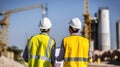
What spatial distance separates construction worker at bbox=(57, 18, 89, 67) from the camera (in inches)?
203

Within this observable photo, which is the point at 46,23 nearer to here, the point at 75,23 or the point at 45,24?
the point at 45,24

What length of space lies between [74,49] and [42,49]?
0.48m

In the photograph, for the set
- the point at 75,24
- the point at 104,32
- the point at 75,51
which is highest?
the point at 75,24

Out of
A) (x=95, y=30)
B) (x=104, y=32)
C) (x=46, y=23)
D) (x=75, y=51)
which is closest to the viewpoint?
(x=75, y=51)

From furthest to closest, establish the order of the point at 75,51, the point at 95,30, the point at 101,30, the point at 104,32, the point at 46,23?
the point at 95,30
the point at 101,30
the point at 104,32
the point at 46,23
the point at 75,51

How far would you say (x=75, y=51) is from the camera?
17.1ft

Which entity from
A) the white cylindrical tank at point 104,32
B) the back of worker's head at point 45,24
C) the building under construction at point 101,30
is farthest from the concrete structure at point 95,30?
the back of worker's head at point 45,24

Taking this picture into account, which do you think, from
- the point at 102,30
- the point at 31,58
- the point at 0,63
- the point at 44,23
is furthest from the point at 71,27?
the point at 102,30

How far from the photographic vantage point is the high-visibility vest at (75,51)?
5.14 metres

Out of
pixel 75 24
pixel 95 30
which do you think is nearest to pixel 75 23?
pixel 75 24

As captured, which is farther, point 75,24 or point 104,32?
point 104,32

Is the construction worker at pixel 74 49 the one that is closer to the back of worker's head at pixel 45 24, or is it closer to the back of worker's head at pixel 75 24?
the back of worker's head at pixel 75 24

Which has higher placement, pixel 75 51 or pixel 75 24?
pixel 75 24

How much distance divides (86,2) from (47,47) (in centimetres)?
7554
